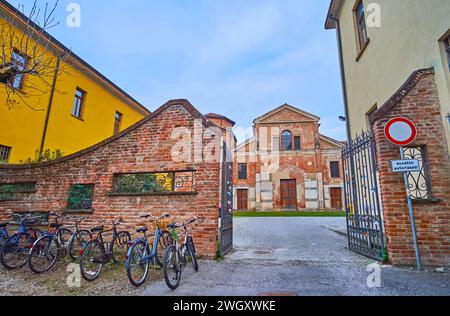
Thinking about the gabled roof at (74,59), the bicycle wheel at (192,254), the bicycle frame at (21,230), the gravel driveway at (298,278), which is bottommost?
the gravel driveway at (298,278)

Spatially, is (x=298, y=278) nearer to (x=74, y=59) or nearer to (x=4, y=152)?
(x=4, y=152)

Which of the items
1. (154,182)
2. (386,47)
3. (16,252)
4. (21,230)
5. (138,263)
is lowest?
(16,252)

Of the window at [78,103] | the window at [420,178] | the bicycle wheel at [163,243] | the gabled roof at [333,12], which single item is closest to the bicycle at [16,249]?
the bicycle wheel at [163,243]

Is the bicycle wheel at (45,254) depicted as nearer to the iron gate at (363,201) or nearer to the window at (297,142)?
the iron gate at (363,201)

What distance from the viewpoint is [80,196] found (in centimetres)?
612

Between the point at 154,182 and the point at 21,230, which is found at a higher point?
the point at 154,182

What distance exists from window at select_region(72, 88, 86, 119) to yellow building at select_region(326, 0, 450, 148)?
1398 cm

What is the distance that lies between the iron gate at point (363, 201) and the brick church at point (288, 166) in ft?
62.9

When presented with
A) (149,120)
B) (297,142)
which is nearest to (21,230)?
(149,120)

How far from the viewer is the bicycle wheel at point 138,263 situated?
3.64 m

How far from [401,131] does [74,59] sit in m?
15.5

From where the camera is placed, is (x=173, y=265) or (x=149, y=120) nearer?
(x=173, y=265)

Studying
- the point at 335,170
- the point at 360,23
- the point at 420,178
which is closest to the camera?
the point at 420,178

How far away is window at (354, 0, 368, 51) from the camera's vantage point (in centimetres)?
790
